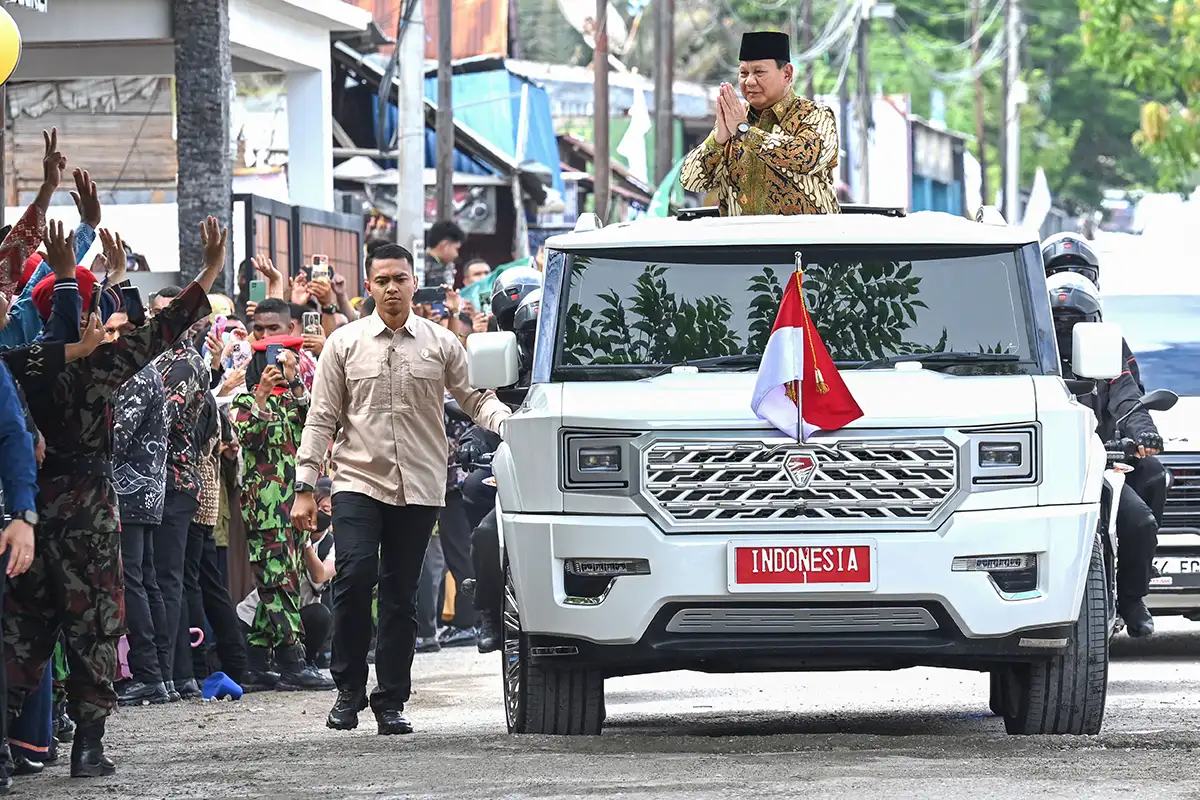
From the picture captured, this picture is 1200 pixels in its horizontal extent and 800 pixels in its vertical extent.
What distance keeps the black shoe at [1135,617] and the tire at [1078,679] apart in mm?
3071

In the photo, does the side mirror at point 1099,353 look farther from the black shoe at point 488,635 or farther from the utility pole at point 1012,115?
the utility pole at point 1012,115

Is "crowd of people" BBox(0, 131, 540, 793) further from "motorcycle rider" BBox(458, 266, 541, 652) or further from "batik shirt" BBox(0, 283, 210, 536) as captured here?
"motorcycle rider" BBox(458, 266, 541, 652)

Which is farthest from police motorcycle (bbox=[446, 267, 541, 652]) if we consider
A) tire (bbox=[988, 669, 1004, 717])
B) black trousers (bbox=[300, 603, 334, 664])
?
tire (bbox=[988, 669, 1004, 717])

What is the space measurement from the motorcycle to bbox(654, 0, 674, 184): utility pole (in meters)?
26.5

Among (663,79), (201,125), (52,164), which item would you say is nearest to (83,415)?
(52,164)

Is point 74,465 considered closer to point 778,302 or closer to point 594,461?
point 594,461

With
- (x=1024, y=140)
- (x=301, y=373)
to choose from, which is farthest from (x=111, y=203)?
(x=1024, y=140)

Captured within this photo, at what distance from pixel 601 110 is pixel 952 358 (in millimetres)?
28643

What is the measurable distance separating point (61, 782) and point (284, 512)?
4.48 metres

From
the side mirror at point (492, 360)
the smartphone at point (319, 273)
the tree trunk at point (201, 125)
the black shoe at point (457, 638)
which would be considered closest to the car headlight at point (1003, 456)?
the side mirror at point (492, 360)

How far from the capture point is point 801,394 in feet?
29.2

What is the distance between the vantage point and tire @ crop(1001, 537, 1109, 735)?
31.3 ft

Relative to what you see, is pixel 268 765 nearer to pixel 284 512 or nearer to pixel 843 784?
pixel 843 784

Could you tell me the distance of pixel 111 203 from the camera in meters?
28.1
